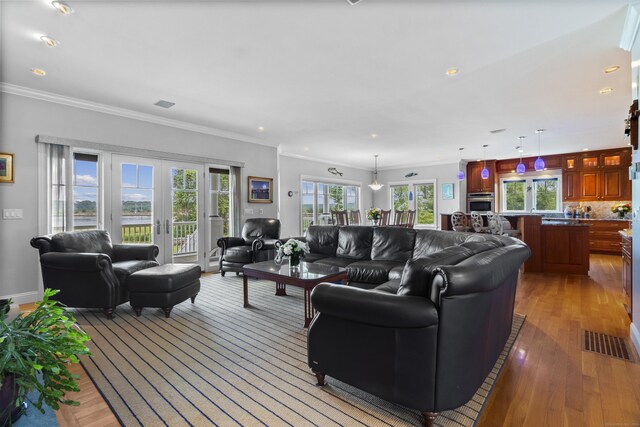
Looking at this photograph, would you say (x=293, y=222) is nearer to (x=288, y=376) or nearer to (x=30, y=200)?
(x=30, y=200)

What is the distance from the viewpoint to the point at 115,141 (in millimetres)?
4707

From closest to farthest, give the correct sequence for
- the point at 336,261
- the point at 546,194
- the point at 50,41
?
the point at 50,41 → the point at 336,261 → the point at 546,194

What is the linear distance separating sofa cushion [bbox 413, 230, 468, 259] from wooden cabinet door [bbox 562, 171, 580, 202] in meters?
6.80

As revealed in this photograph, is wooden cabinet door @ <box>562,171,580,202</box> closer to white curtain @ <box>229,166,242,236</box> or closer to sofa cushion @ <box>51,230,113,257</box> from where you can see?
white curtain @ <box>229,166,242,236</box>

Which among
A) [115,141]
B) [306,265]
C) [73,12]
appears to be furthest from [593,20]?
[115,141]

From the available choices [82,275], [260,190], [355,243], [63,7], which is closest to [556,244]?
[355,243]

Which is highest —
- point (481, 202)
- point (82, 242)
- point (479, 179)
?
point (479, 179)

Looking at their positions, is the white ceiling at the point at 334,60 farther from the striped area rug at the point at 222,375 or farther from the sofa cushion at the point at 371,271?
the striped area rug at the point at 222,375

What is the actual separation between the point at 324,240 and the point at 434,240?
1.75 meters

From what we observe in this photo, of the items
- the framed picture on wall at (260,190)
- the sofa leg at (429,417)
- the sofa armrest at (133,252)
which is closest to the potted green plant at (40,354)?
the sofa leg at (429,417)

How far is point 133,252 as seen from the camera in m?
4.07

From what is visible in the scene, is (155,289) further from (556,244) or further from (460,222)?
(556,244)

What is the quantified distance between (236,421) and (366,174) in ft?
33.0

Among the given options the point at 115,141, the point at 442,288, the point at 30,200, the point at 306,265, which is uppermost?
the point at 115,141
